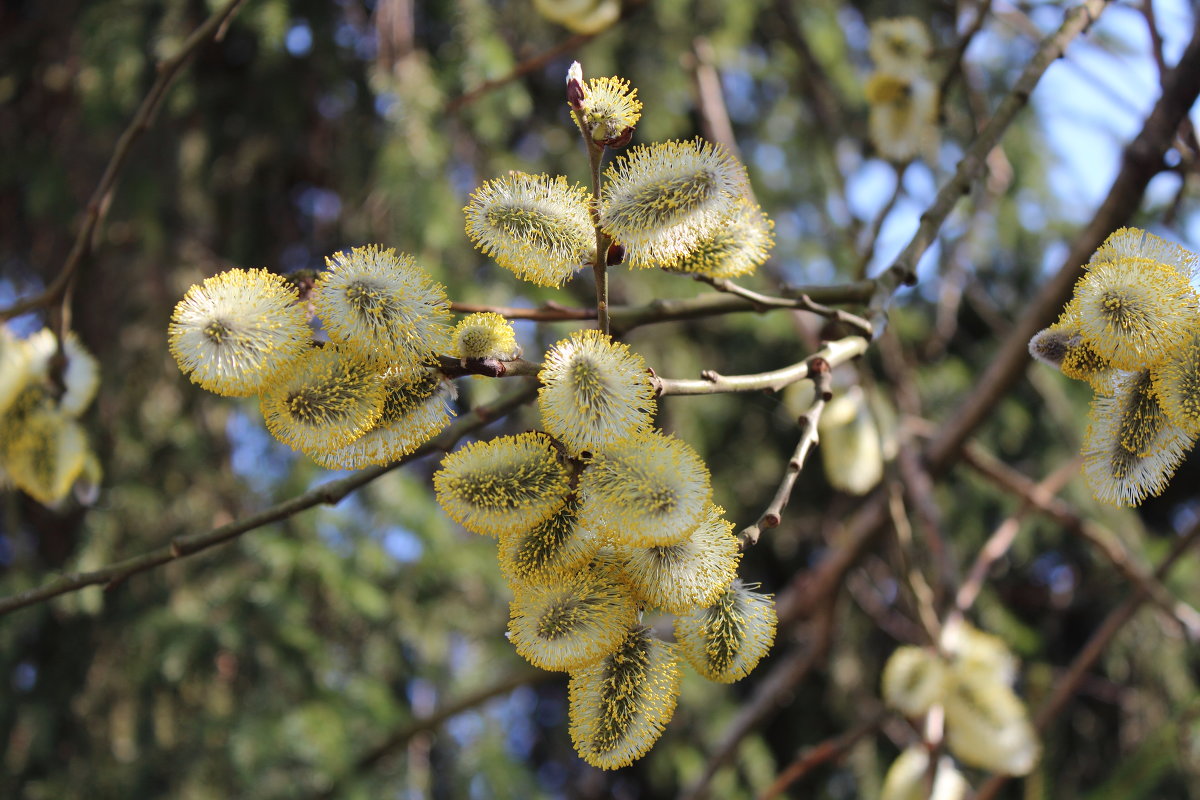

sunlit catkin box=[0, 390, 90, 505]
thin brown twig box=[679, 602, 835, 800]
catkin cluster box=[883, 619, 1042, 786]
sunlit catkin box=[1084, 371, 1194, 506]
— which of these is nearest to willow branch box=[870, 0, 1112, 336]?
sunlit catkin box=[1084, 371, 1194, 506]

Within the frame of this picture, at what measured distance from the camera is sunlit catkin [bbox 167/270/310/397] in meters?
0.84

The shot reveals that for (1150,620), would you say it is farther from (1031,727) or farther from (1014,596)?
(1031,727)

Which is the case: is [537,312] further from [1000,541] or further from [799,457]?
[1000,541]

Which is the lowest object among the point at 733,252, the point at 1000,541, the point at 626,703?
the point at 1000,541

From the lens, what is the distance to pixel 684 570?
82 cm

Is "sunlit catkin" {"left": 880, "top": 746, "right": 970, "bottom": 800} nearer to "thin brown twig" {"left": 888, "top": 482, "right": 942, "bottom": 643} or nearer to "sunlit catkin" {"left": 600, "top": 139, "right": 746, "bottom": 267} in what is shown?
"thin brown twig" {"left": 888, "top": 482, "right": 942, "bottom": 643}

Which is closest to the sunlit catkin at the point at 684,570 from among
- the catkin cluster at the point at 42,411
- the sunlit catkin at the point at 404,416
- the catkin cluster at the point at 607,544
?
the catkin cluster at the point at 607,544

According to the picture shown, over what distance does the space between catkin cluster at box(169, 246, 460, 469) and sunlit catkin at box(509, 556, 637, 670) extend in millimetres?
179

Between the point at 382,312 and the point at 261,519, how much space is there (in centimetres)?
27

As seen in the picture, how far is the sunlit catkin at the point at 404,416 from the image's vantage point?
0.87m

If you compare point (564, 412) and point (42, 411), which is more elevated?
point (564, 412)

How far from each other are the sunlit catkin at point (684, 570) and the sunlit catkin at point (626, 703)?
0.16 feet

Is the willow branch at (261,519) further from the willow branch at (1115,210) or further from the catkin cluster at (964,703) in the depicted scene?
the catkin cluster at (964,703)

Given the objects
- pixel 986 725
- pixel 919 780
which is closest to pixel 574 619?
pixel 986 725
